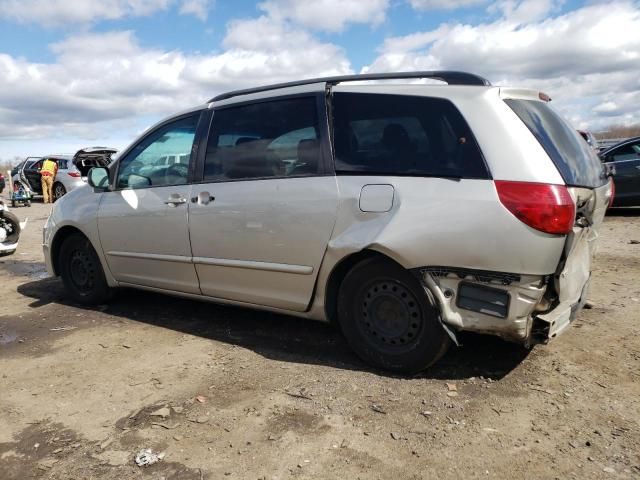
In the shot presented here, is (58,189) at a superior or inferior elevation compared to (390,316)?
superior

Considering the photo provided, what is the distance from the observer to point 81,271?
17.4 feet

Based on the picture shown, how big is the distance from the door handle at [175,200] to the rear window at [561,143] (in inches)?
98.1

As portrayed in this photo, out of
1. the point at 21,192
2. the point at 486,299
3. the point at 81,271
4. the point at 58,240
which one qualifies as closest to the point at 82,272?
the point at 81,271

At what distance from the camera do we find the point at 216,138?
419cm

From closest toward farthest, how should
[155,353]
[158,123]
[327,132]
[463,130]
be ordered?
[463,130]
[327,132]
[155,353]
[158,123]

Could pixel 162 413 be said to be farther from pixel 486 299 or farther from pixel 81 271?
pixel 81 271

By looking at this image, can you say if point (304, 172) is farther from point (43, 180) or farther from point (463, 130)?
point (43, 180)

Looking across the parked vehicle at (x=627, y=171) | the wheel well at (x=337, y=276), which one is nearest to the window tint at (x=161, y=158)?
the wheel well at (x=337, y=276)

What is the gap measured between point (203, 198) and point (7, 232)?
6054 millimetres

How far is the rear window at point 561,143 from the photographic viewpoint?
3.04 m

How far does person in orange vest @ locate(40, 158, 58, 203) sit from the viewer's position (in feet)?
56.2

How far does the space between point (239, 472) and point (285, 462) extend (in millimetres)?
223

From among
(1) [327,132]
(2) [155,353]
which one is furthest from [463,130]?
(2) [155,353]

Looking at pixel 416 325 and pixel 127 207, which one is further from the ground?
pixel 127 207
